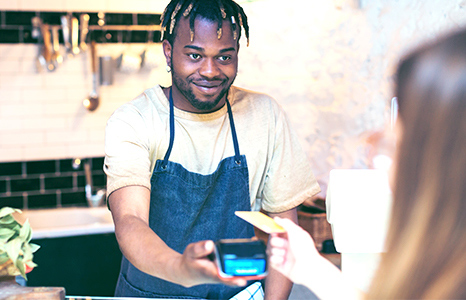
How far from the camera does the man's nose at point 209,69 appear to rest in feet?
5.23

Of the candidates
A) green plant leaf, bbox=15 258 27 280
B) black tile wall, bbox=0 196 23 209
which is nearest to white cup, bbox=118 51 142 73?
black tile wall, bbox=0 196 23 209

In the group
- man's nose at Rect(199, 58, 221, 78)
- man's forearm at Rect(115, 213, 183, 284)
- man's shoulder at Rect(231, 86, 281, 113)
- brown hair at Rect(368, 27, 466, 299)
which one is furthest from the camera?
man's shoulder at Rect(231, 86, 281, 113)

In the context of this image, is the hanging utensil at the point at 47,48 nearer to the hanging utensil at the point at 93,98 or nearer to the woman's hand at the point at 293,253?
the hanging utensil at the point at 93,98

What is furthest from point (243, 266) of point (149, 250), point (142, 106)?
point (142, 106)

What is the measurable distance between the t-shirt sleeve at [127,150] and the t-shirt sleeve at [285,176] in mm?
471

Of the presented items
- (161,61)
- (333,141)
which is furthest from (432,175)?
(161,61)

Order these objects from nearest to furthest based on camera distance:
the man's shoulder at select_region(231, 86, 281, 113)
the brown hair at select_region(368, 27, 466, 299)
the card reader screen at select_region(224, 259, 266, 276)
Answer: the brown hair at select_region(368, 27, 466, 299) < the card reader screen at select_region(224, 259, 266, 276) < the man's shoulder at select_region(231, 86, 281, 113)

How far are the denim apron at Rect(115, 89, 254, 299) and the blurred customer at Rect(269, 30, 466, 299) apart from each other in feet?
3.60

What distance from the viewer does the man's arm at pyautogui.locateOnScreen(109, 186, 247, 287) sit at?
962 mm

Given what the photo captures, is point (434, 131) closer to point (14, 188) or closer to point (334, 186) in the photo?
point (334, 186)

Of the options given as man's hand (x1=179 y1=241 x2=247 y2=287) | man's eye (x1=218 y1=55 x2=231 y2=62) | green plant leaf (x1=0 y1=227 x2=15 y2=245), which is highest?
man's eye (x1=218 y1=55 x2=231 y2=62)

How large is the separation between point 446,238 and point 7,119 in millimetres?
3650

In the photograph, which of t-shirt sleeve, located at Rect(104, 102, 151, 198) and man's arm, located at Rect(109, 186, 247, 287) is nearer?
man's arm, located at Rect(109, 186, 247, 287)

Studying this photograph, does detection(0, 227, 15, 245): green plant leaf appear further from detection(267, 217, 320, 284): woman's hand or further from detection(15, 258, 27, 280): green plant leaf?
detection(267, 217, 320, 284): woman's hand
